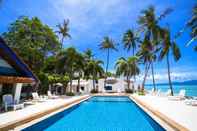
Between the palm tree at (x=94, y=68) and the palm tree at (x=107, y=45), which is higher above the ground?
the palm tree at (x=107, y=45)

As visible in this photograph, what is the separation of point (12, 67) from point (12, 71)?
30cm

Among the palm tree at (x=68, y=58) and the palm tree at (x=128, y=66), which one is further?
the palm tree at (x=128, y=66)

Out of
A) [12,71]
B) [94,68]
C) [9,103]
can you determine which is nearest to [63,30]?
[94,68]

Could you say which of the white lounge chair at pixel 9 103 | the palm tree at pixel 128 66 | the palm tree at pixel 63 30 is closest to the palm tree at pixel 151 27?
the palm tree at pixel 128 66

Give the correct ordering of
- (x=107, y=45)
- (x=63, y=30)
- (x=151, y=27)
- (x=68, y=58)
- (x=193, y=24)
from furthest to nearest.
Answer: (x=107, y=45)
(x=63, y=30)
(x=151, y=27)
(x=68, y=58)
(x=193, y=24)

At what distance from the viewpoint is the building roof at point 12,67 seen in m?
14.2

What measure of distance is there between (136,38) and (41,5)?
27.6 m

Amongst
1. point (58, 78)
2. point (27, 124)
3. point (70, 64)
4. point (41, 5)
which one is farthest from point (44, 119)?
point (58, 78)

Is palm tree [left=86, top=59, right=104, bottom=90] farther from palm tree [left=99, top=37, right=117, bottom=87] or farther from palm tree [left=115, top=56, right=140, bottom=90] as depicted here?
palm tree [left=99, top=37, right=117, bottom=87]

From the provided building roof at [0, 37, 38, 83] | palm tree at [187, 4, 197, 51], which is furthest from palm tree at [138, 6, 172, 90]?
building roof at [0, 37, 38, 83]

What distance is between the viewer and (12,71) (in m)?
16.0

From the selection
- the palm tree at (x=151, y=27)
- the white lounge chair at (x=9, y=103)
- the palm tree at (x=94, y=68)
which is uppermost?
the palm tree at (x=151, y=27)

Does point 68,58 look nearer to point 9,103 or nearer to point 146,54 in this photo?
point 146,54

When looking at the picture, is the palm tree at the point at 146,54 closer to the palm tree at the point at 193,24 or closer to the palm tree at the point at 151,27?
the palm tree at the point at 151,27
